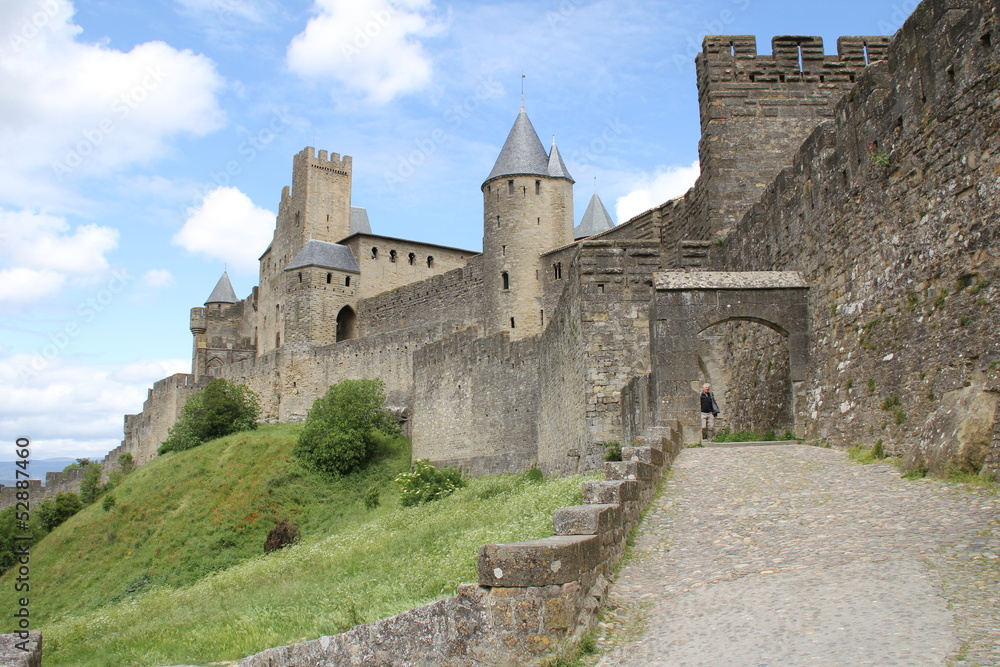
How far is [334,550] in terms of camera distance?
1485cm

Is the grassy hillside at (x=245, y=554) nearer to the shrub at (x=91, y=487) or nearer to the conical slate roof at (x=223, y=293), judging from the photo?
the shrub at (x=91, y=487)

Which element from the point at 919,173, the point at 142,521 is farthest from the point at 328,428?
the point at 919,173

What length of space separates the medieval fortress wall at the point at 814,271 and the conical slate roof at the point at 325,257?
17.7 m

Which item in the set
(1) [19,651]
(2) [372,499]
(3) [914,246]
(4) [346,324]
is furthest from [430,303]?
(1) [19,651]

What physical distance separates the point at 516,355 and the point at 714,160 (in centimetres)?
1156

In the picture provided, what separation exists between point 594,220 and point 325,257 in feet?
52.9

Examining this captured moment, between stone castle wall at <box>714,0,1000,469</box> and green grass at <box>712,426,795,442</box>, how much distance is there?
87 cm

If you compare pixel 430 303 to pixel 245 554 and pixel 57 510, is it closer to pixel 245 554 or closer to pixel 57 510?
pixel 57 510

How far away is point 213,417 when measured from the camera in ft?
136

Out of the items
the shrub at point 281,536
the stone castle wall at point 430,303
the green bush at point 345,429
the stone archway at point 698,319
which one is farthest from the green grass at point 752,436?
the stone castle wall at point 430,303

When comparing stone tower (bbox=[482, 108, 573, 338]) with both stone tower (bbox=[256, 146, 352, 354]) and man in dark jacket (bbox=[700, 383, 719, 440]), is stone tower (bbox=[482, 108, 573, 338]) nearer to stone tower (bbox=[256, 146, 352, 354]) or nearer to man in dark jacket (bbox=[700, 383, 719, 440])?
stone tower (bbox=[256, 146, 352, 354])

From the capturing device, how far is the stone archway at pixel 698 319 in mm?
12805

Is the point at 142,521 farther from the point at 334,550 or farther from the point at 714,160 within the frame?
the point at 714,160

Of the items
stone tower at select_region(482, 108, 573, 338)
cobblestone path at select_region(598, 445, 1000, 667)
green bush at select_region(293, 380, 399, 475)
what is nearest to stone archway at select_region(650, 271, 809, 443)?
cobblestone path at select_region(598, 445, 1000, 667)
